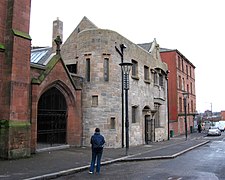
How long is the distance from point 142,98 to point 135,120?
2212 millimetres

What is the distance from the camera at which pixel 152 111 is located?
83.2 feet

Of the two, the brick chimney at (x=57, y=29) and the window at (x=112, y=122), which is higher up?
the brick chimney at (x=57, y=29)

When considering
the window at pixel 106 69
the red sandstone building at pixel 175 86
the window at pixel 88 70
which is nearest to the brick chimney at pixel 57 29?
the window at pixel 88 70

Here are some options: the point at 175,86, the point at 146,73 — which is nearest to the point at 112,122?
the point at 146,73

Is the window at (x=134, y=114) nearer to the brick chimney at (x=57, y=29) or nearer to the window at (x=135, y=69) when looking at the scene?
the window at (x=135, y=69)

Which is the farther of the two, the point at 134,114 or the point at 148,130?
the point at 148,130

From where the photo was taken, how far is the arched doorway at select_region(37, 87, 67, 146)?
16672mm

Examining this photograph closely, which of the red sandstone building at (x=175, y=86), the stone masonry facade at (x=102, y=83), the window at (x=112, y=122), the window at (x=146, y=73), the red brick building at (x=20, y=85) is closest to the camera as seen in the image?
the red brick building at (x=20, y=85)

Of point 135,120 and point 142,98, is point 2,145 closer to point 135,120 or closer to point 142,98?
point 135,120

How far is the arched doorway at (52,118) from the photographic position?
54.7 feet

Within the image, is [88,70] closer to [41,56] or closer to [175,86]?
[41,56]

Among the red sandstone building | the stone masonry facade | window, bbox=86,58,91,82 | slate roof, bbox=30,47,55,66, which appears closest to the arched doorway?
the stone masonry facade

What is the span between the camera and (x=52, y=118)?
56.6 feet

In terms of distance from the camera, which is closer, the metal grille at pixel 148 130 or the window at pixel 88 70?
the window at pixel 88 70
